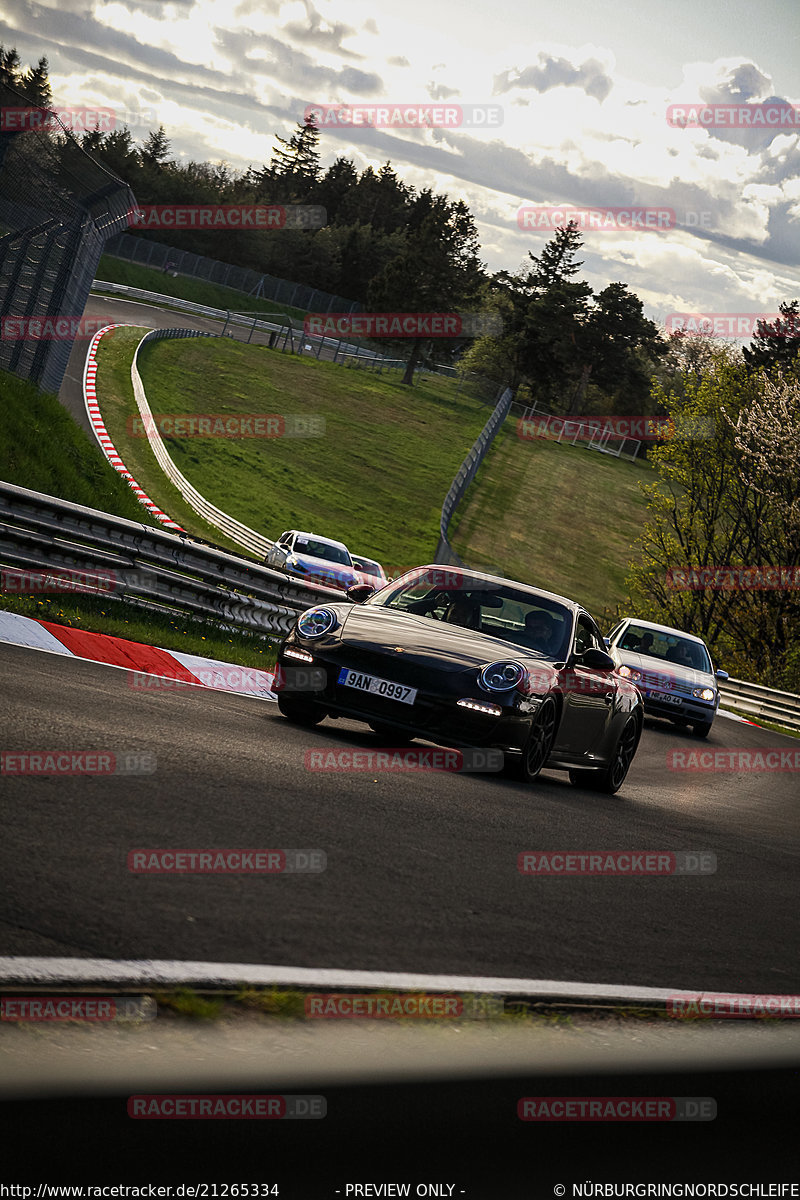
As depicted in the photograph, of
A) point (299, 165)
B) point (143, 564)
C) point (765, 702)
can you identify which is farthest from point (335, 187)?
point (143, 564)

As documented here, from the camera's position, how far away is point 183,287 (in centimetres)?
8488

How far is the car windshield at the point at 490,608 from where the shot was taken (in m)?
9.91

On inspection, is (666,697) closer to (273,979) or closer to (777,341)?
(273,979)

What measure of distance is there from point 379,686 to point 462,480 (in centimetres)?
4462

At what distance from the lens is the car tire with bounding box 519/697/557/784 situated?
9086 millimetres

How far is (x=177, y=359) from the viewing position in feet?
→ 182

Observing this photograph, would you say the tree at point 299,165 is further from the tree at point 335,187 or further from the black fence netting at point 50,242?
the black fence netting at point 50,242

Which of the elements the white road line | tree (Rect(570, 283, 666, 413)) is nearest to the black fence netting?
the white road line

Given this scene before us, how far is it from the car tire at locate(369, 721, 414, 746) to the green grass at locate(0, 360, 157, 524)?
6.03m

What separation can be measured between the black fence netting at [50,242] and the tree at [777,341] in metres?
70.1

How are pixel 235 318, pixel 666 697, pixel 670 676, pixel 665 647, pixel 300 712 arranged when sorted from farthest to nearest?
pixel 235 318 < pixel 665 647 < pixel 670 676 < pixel 666 697 < pixel 300 712

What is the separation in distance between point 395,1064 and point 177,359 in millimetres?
54297

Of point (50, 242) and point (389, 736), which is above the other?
point (50, 242)

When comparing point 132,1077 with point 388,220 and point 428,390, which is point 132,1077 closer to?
point 428,390
